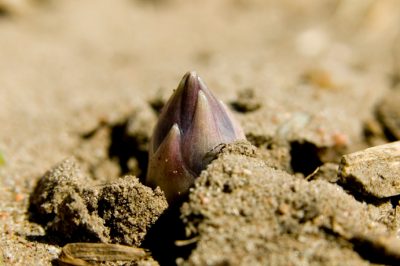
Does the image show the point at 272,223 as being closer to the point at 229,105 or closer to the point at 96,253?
the point at 96,253

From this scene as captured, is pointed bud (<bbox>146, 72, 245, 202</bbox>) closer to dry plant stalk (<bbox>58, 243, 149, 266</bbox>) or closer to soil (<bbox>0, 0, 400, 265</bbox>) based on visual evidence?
soil (<bbox>0, 0, 400, 265</bbox>)

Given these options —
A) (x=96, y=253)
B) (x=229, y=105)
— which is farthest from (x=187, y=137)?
(x=229, y=105)

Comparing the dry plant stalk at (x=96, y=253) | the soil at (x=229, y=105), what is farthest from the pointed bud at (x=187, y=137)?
the dry plant stalk at (x=96, y=253)

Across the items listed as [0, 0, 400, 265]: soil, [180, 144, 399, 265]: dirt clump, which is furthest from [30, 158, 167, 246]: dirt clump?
[180, 144, 399, 265]: dirt clump

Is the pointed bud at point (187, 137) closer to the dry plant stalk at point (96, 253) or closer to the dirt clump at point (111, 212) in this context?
the dirt clump at point (111, 212)

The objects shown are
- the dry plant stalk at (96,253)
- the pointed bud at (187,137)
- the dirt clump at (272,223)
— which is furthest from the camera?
the pointed bud at (187,137)
